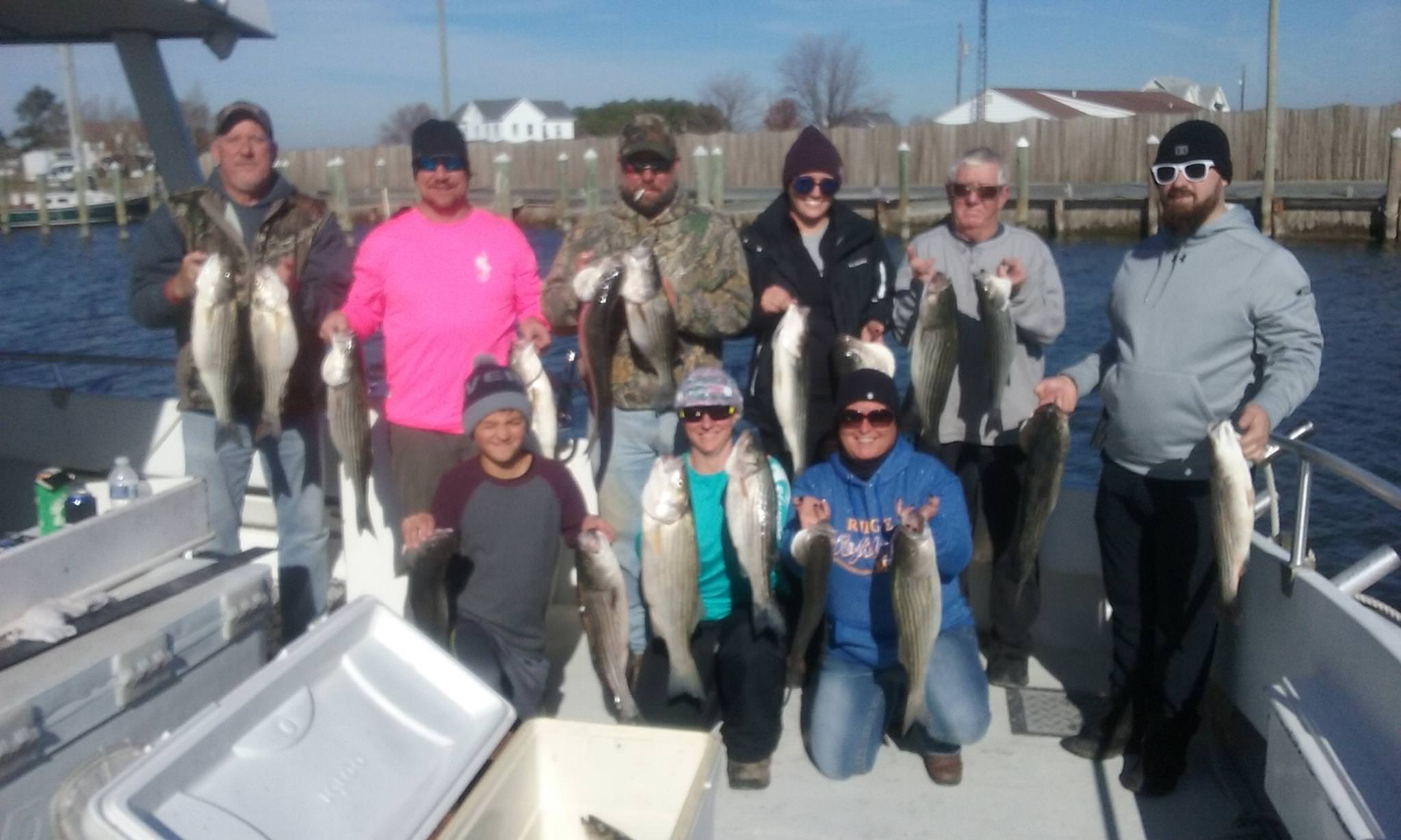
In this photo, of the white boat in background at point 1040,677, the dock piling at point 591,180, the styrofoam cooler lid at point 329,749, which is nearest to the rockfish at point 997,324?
the white boat in background at point 1040,677

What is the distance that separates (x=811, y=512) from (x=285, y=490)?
2.24 m

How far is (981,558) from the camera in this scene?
480 centimetres

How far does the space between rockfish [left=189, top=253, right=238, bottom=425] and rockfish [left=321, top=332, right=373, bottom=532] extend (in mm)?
329

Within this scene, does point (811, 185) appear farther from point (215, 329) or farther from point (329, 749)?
point (329, 749)

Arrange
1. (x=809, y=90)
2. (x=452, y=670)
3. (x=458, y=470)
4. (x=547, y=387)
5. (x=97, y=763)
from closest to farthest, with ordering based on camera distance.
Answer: (x=97, y=763), (x=452, y=670), (x=458, y=470), (x=547, y=387), (x=809, y=90)

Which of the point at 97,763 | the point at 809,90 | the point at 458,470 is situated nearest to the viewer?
the point at 97,763

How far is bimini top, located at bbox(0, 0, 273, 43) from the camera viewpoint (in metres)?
5.07

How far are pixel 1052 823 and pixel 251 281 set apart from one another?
340 centimetres

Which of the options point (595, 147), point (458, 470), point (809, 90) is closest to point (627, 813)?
point (458, 470)

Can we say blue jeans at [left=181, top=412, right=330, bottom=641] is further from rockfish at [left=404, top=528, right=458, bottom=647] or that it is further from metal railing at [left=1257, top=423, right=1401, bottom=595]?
metal railing at [left=1257, top=423, right=1401, bottom=595]

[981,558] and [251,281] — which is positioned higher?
[251,281]

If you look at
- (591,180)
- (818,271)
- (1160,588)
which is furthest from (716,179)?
(1160,588)

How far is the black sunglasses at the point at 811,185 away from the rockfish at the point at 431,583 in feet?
6.09

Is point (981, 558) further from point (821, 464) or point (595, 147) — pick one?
point (595, 147)
